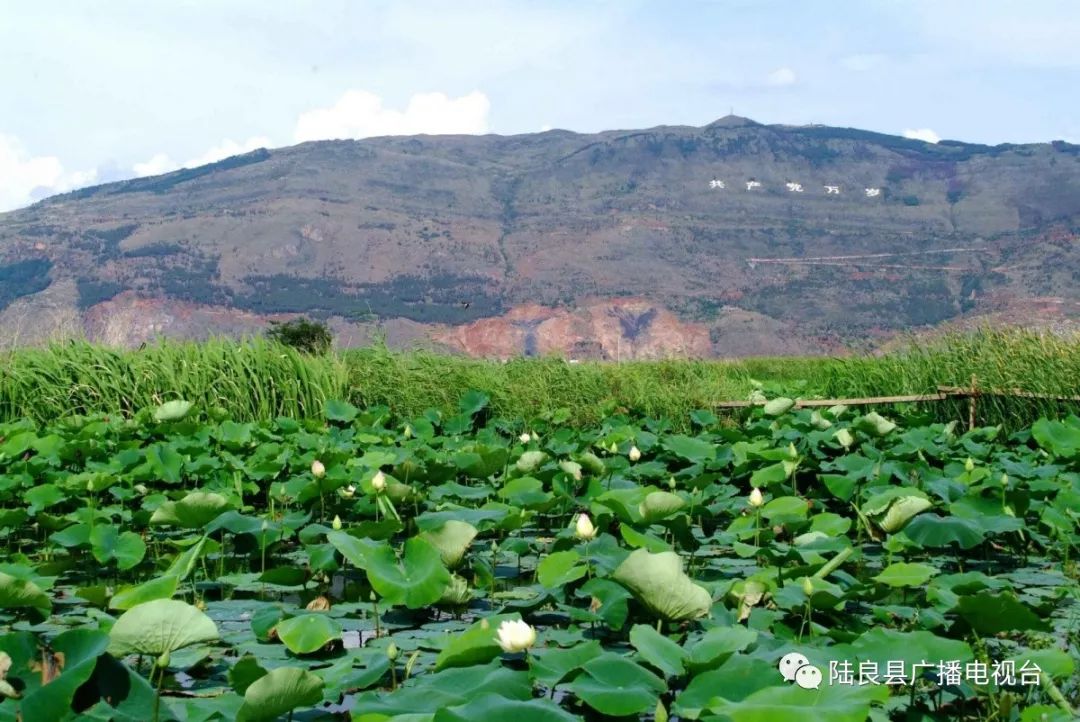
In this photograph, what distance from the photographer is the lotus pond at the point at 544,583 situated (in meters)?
2.17

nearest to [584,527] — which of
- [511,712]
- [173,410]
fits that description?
[511,712]

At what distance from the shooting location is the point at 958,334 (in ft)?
33.9

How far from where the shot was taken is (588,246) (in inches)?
3944

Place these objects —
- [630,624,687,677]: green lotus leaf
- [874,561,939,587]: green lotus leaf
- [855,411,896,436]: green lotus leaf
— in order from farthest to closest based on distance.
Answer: [855,411,896,436]: green lotus leaf
[874,561,939,587]: green lotus leaf
[630,624,687,677]: green lotus leaf

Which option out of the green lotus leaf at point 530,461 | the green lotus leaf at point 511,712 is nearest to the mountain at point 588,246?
the green lotus leaf at point 530,461

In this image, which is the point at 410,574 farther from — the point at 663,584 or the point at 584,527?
the point at 663,584

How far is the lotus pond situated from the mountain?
59.8 m

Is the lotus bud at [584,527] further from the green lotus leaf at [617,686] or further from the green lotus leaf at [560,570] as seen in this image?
the green lotus leaf at [617,686]

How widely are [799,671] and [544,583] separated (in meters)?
1.10

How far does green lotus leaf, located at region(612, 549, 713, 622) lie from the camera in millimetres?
2715

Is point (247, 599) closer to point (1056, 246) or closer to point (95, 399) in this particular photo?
point (95, 399)

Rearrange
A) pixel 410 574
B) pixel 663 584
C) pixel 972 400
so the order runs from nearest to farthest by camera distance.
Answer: pixel 663 584 < pixel 410 574 < pixel 972 400

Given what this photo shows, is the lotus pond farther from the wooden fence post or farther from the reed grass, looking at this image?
the reed grass

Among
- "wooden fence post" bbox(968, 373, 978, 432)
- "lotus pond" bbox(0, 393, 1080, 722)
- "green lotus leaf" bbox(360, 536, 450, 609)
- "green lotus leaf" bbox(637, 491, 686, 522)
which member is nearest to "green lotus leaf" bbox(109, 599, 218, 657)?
"lotus pond" bbox(0, 393, 1080, 722)
